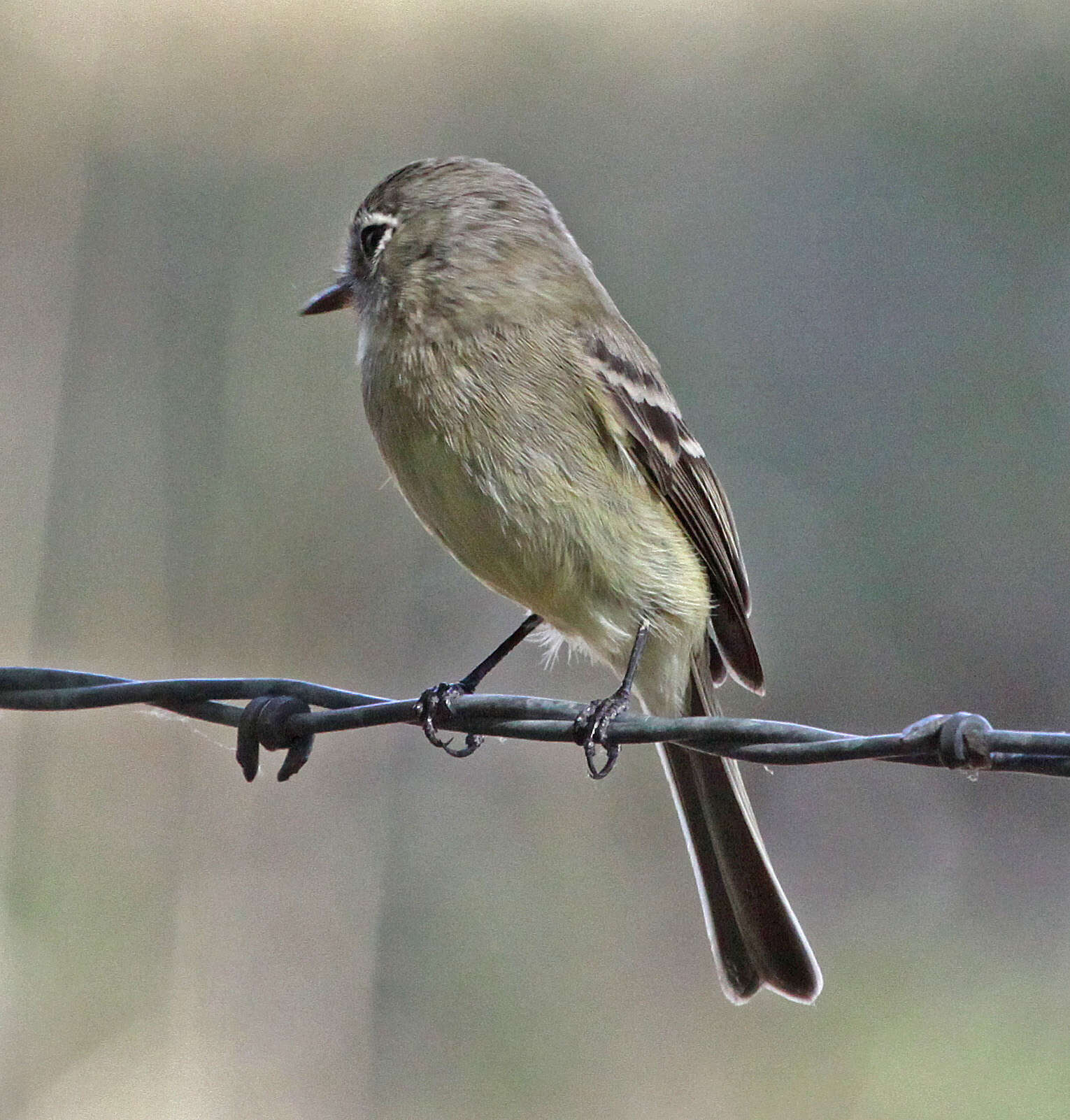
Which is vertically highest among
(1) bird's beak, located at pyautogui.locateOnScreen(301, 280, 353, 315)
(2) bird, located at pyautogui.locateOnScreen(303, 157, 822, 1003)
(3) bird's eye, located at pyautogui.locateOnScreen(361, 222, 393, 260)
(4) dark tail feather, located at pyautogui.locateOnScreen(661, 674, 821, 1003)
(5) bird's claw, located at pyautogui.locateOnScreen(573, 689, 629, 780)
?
(3) bird's eye, located at pyautogui.locateOnScreen(361, 222, 393, 260)

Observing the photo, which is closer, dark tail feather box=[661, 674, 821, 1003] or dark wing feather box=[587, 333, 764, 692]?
dark tail feather box=[661, 674, 821, 1003]

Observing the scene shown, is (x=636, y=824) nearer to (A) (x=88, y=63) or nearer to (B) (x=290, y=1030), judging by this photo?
(B) (x=290, y=1030)

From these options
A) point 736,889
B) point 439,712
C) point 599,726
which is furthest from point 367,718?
point 736,889

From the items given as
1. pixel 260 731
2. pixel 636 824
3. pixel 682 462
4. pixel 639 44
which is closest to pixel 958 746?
pixel 260 731

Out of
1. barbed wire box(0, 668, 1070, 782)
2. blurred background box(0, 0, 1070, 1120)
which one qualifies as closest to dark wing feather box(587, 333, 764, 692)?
barbed wire box(0, 668, 1070, 782)

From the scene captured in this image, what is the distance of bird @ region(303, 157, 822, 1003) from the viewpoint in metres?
2.71

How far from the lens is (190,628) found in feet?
18.0

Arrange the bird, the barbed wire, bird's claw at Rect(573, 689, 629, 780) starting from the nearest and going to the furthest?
1. the barbed wire
2. bird's claw at Rect(573, 689, 629, 780)
3. the bird

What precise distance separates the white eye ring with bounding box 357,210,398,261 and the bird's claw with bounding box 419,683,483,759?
3.30ft

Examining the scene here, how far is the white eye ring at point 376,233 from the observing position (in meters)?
3.15

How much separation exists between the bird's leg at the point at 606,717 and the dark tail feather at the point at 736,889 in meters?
0.20

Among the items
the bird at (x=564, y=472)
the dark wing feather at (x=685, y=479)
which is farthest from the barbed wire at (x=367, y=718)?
the dark wing feather at (x=685, y=479)

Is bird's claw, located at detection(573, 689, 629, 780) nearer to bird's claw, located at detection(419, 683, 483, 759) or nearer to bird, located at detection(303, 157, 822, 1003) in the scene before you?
bird, located at detection(303, 157, 822, 1003)

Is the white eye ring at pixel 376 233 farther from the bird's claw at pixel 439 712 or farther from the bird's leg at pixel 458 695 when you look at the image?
the bird's claw at pixel 439 712
